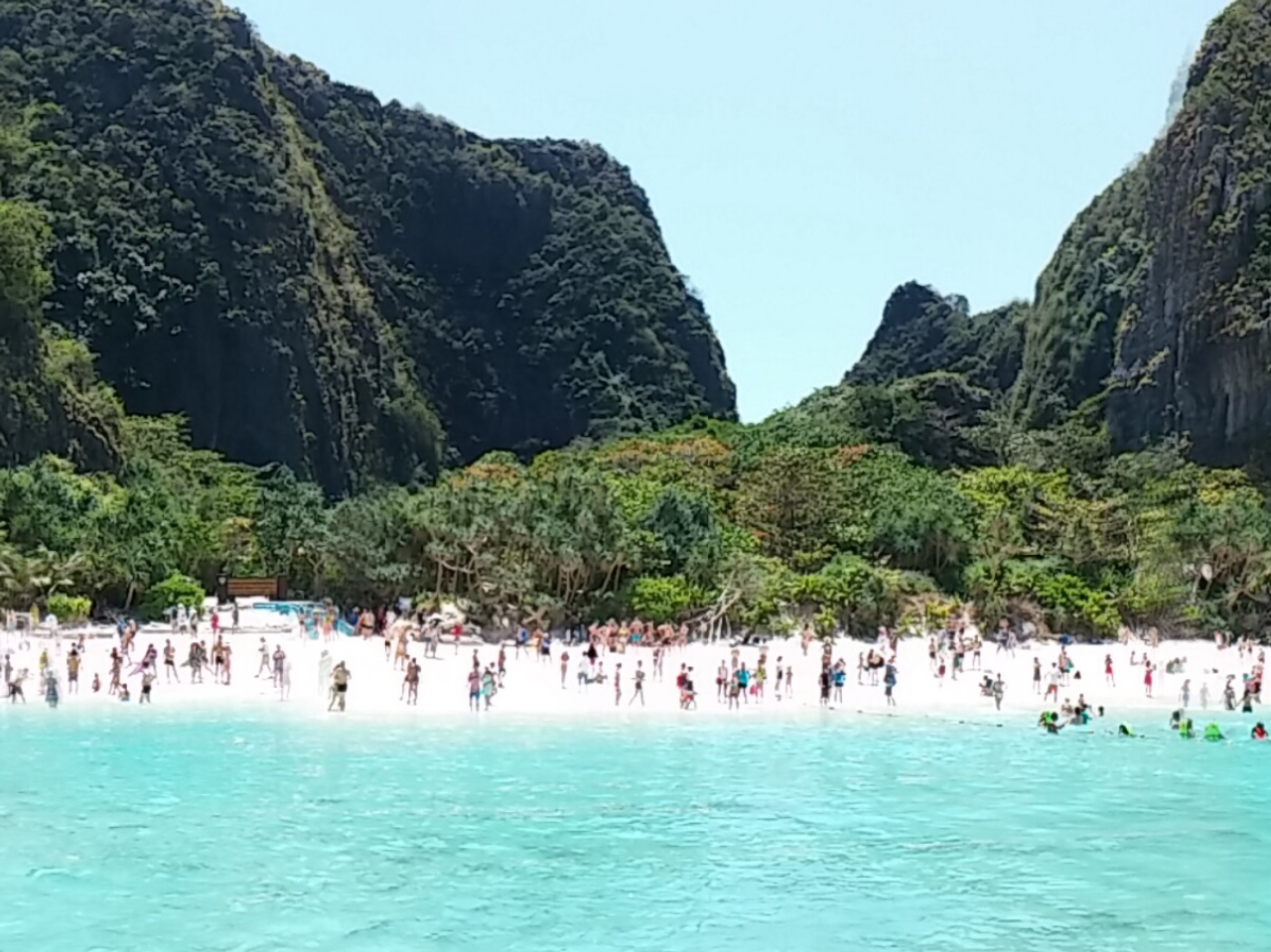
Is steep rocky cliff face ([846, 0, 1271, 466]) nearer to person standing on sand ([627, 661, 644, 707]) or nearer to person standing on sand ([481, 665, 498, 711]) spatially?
person standing on sand ([627, 661, 644, 707])

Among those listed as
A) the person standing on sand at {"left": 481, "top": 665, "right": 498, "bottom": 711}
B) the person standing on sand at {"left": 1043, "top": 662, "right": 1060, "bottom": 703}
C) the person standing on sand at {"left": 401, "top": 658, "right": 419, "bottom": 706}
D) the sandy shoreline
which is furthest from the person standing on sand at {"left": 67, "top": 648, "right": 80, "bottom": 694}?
the person standing on sand at {"left": 1043, "top": 662, "right": 1060, "bottom": 703}

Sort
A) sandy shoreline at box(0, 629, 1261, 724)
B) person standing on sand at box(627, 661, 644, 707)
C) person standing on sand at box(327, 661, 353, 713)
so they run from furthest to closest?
person standing on sand at box(627, 661, 644, 707)
sandy shoreline at box(0, 629, 1261, 724)
person standing on sand at box(327, 661, 353, 713)

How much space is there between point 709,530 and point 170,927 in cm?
3447

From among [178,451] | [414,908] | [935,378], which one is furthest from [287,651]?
[935,378]

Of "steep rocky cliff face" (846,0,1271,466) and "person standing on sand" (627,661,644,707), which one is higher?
"steep rocky cliff face" (846,0,1271,466)

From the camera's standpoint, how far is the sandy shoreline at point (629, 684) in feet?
111

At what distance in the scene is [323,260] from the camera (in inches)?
4065

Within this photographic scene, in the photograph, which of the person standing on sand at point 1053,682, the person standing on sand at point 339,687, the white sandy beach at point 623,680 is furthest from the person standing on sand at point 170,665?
the person standing on sand at point 1053,682

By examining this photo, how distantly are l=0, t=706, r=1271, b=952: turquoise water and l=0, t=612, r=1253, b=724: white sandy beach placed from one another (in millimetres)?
3417

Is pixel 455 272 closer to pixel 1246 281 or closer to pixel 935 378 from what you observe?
pixel 935 378

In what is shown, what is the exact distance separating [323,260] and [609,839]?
290ft

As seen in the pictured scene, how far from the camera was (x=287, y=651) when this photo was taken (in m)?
39.3

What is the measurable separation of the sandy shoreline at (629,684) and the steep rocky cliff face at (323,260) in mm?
50463

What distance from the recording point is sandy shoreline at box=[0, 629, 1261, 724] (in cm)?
3369
